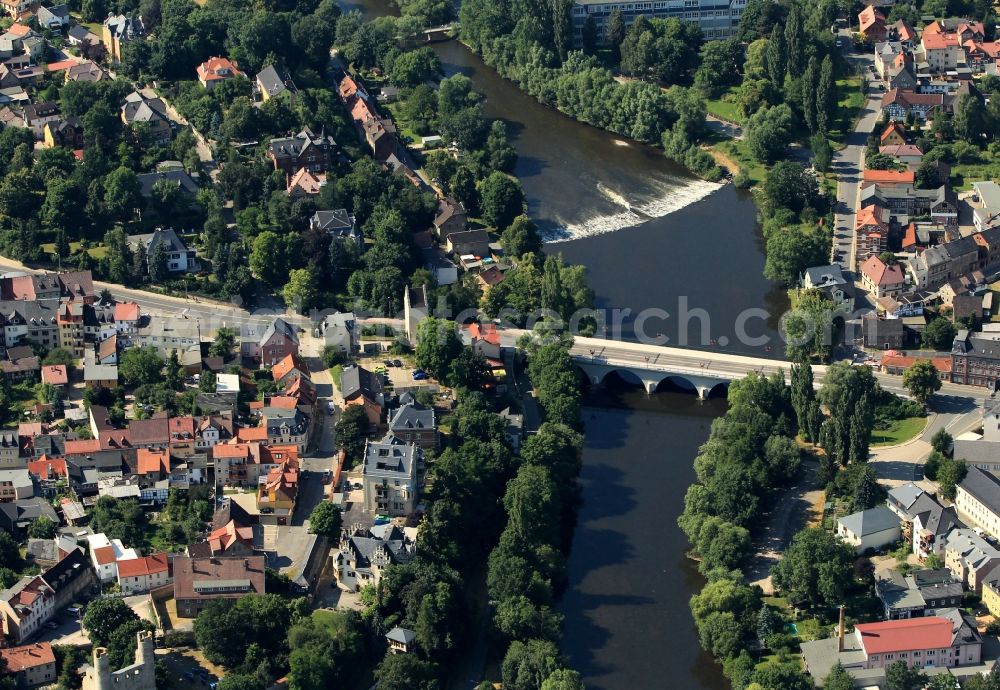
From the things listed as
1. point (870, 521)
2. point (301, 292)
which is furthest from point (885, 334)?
point (301, 292)

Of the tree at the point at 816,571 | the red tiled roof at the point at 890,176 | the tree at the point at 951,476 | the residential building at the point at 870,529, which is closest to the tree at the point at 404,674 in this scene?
the tree at the point at 816,571

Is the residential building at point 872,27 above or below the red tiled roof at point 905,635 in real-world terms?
above

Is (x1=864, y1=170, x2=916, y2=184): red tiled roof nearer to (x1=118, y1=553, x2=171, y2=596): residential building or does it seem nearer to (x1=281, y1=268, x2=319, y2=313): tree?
(x1=281, y1=268, x2=319, y2=313): tree

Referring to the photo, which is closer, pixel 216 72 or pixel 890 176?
pixel 890 176

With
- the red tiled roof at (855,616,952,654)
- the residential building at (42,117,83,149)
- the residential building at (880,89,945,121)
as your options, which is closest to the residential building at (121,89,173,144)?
the residential building at (42,117,83,149)

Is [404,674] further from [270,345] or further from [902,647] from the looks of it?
[270,345]

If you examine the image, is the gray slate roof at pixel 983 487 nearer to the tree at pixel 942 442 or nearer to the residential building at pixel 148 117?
the tree at pixel 942 442
